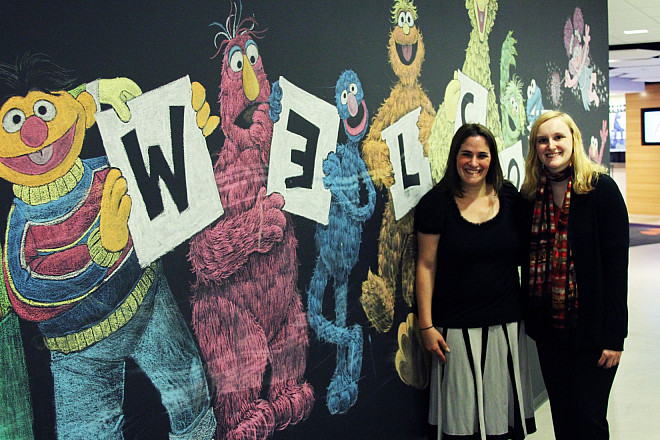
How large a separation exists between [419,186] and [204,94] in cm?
117

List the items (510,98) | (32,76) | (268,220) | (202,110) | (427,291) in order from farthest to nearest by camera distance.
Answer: (510,98) → (427,291) → (268,220) → (202,110) → (32,76)

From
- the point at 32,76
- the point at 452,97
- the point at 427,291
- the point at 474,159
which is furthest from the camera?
the point at 452,97

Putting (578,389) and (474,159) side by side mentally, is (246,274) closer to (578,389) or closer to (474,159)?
(474,159)

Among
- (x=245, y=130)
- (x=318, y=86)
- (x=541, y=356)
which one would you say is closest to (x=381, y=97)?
(x=318, y=86)

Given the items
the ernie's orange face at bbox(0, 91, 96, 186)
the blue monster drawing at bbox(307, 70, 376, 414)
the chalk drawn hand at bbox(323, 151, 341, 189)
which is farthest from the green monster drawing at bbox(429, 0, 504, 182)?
the ernie's orange face at bbox(0, 91, 96, 186)

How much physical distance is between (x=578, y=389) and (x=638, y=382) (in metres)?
2.05

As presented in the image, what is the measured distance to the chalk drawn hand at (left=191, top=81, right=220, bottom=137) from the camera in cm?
192

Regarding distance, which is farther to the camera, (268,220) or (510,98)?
(510,98)

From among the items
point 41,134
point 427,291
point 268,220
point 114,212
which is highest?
point 41,134

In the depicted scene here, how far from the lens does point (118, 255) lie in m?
1.74

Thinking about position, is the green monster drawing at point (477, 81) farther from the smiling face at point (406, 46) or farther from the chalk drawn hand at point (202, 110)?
the chalk drawn hand at point (202, 110)

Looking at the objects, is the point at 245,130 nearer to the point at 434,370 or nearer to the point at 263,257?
the point at 263,257

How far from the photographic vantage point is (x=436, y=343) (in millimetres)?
2666

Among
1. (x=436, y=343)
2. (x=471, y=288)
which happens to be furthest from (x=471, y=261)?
(x=436, y=343)
